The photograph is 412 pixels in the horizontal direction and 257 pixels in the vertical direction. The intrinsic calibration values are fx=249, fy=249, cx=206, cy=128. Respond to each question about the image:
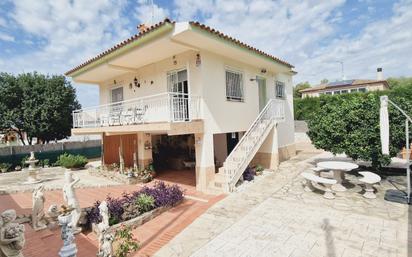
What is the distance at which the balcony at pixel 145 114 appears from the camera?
35.4 feet

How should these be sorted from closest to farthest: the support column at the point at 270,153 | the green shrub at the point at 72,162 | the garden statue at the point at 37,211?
1. the garden statue at the point at 37,211
2. the support column at the point at 270,153
3. the green shrub at the point at 72,162

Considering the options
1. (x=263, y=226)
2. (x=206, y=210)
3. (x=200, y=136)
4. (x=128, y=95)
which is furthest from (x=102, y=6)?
(x=263, y=226)

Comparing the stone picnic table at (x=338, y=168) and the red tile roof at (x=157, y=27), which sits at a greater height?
the red tile roof at (x=157, y=27)

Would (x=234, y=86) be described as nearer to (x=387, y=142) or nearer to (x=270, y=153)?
(x=270, y=153)

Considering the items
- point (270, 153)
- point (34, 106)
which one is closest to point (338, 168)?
point (270, 153)

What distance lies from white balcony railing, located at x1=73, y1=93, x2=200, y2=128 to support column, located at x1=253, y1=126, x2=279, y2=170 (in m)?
5.22

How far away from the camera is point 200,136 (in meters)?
11.3

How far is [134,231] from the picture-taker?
26.1 ft

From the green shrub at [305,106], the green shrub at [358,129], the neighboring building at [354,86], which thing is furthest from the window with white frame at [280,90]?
the neighboring building at [354,86]

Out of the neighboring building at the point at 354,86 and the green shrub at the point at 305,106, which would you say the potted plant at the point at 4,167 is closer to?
the green shrub at the point at 305,106

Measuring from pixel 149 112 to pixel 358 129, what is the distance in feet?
33.0

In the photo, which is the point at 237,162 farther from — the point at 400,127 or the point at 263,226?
the point at 400,127

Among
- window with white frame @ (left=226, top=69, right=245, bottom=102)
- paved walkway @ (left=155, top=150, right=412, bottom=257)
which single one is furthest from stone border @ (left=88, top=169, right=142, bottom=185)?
window with white frame @ (left=226, top=69, right=245, bottom=102)

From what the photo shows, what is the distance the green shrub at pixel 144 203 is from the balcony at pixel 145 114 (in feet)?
9.09
